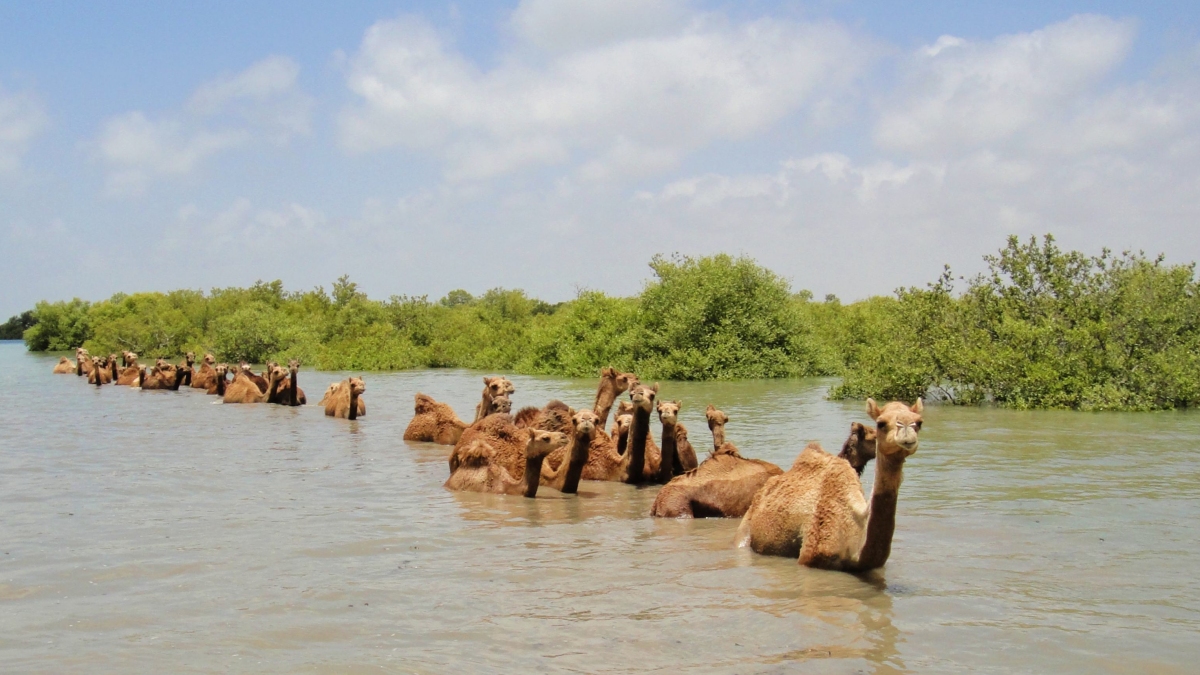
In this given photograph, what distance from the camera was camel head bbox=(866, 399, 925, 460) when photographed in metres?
5.83

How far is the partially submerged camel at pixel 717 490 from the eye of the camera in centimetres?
963

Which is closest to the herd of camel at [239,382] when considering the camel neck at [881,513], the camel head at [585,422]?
the camel head at [585,422]

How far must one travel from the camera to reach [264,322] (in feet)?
180

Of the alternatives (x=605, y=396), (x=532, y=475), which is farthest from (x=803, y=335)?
(x=532, y=475)

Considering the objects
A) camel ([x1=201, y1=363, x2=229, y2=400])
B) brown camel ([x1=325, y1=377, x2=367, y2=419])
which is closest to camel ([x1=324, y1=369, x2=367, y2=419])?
brown camel ([x1=325, y1=377, x2=367, y2=419])

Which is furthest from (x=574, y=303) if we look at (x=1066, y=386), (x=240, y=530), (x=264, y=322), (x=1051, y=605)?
(x=1051, y=605)

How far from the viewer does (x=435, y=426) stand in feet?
54.1

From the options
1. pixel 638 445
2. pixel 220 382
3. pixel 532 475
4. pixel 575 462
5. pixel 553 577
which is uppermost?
pixel 220 382

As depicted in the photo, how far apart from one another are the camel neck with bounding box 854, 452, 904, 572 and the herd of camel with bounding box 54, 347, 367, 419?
49.4ft

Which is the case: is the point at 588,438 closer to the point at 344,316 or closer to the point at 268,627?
the point at 268,627

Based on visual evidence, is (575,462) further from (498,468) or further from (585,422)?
(498,468)

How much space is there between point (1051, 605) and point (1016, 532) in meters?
2.47

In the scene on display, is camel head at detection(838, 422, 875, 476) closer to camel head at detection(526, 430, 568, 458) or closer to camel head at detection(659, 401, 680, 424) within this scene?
camel head at detection(659, 401, 680, 424)

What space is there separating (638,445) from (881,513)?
205 inches
